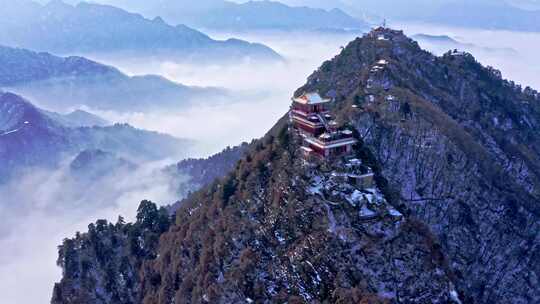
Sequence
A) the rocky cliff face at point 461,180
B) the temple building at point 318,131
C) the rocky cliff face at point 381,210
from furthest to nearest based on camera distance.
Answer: the rocky cliff face at point 461,180
the temple building at point 318,131
the rocky cliff face at point 381,210

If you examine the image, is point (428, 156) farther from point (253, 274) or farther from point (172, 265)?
point (172, 265)

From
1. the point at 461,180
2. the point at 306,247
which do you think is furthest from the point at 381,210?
the point at 461,180

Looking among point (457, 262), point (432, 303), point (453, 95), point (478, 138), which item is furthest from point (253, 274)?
point (453, 95)

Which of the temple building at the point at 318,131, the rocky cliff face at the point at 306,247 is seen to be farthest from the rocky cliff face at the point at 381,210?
the temple building at the point at 318,131

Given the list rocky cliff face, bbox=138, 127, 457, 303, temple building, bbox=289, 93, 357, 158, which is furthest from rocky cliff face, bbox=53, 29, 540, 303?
temple building, bbox=289, 93, 357, 158

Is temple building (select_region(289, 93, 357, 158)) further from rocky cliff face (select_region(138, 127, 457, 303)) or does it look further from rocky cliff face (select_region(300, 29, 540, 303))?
rocky cliff face (select_region(300, 29, 540, 303))

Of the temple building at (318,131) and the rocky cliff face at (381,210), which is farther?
the temple building at (318,131)

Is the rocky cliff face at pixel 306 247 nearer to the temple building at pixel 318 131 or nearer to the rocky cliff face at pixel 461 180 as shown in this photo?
the temple building at pixel 318 131

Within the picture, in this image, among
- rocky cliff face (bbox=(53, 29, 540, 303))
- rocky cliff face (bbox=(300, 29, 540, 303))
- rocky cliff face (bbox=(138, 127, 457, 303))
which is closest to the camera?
rocky cliff face (bbox=(138, 127, 457, 303))
